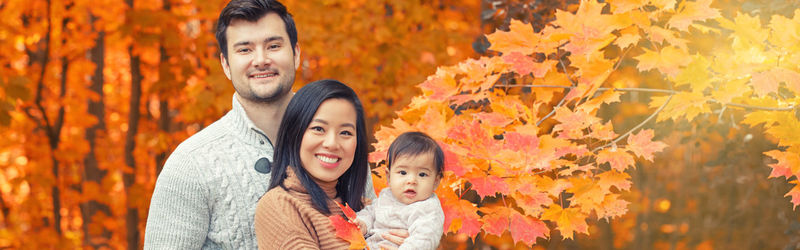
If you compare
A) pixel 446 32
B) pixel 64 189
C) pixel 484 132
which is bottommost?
pixel 64 189

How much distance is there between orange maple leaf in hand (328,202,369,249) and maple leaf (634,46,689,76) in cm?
157

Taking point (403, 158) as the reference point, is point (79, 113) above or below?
above

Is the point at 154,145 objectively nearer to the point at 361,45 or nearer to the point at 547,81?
the point at 361,45

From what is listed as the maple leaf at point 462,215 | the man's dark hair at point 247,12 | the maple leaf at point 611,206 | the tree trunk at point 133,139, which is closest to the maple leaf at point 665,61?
the maple leaf at point 611,206

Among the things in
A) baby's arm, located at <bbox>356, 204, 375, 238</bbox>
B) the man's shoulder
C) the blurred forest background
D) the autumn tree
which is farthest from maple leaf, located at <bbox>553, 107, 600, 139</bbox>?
the blurred forest background

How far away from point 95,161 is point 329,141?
7.78 m

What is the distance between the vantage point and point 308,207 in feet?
6.54

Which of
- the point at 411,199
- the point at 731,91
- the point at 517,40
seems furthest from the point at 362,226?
the point at 731,91

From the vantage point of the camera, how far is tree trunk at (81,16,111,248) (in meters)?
8.19

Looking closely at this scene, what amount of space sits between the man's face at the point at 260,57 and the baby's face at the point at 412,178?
495 millimetres

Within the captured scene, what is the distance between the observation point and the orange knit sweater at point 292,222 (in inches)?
76.2

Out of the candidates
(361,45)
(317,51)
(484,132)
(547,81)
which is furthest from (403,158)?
(361,45)

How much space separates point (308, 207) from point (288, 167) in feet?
0.52

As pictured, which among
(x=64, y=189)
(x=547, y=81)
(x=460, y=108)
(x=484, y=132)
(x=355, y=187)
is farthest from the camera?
(x=64, y=189)
